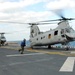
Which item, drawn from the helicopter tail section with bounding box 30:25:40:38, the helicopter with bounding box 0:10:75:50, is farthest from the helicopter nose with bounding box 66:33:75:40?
the helicopter tail section with bounding box 30:25:40:38

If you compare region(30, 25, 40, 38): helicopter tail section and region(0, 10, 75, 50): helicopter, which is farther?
region(30, 25, 40, 38): helicopter tail section

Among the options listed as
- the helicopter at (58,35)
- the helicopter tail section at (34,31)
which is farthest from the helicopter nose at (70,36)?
the helicopter tail section at (34,31)

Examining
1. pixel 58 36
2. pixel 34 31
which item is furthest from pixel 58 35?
pixel 34 31

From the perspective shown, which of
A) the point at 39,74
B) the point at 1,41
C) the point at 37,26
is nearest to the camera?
the point at 39,74

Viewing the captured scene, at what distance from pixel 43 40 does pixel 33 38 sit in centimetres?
315

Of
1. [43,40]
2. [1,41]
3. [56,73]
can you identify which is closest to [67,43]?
[43,40]

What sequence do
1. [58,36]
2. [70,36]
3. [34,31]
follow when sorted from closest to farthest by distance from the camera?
[70,36] → [58,36] → [34,31]

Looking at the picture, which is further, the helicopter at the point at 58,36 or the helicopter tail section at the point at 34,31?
the helicopter tail section at the point at 34,31

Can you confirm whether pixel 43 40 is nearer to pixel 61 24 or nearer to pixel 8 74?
pixel 61 24

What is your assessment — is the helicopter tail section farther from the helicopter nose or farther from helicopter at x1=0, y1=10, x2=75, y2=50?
the helicopter nose

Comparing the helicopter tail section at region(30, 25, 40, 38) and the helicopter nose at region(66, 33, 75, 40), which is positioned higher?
the helicopter tail section at region(30, 25, 40, 38)

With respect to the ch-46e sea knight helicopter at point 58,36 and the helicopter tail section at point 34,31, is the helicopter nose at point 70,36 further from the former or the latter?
the helicopter tail section at point 34,31

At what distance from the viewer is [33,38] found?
4847 cm

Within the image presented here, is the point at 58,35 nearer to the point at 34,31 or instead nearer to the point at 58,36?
the point at 58,36
